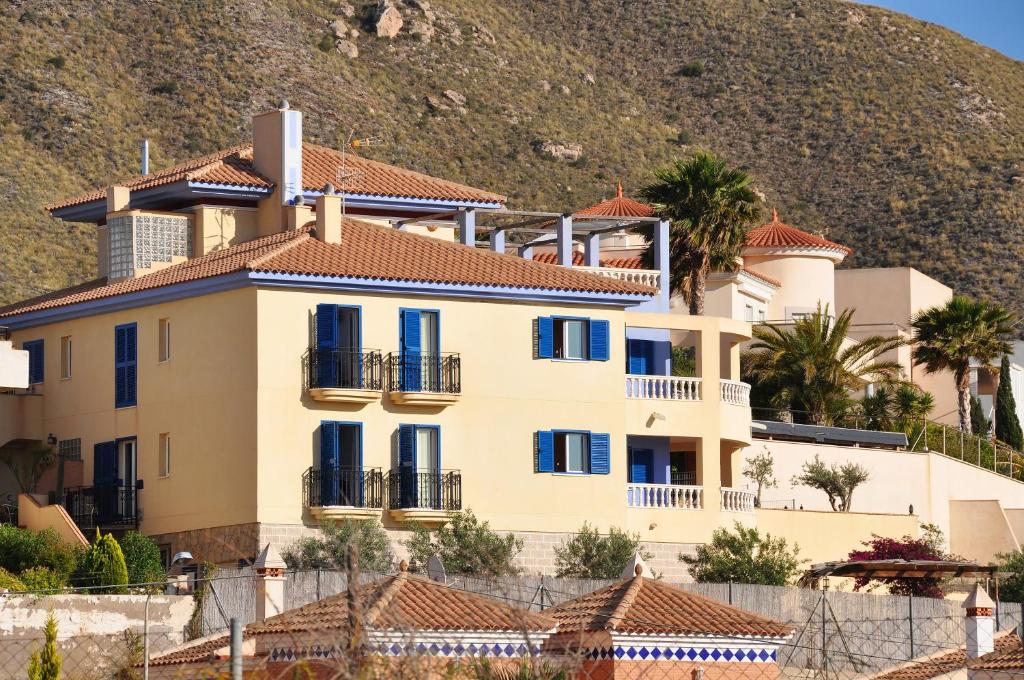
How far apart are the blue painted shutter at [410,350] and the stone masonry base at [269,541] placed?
3.09 metres

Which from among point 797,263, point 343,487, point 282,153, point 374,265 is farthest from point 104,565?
point 797,263

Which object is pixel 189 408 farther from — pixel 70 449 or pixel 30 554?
Result: pixel 30 554

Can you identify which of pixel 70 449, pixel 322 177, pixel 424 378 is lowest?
pixel 70 449

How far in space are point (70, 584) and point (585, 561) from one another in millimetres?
10487

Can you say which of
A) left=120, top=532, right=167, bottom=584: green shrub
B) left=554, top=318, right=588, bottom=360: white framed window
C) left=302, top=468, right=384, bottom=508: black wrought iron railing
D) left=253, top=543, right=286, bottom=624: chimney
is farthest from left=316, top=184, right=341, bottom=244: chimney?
left=253, top=543, right=286, bottom=624: chimney

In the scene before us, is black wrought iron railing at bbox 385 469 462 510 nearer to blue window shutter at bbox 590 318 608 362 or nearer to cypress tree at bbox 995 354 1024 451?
blue window shutter at bbox 590 318 608 362

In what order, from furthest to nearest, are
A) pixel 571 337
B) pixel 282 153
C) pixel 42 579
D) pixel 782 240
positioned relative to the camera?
pixel 782 240, pixel 282 153, pixel 571 337, pixel 42 579

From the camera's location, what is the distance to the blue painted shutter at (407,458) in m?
45.0

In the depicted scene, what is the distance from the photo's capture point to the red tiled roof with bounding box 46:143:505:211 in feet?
168

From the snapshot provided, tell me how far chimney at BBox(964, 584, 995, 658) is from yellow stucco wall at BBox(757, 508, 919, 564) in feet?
74.0

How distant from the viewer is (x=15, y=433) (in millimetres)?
48438

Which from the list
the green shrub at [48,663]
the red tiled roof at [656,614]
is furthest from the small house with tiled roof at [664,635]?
the green shrub at [48,663]

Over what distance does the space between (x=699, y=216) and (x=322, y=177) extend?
1289 centimetres

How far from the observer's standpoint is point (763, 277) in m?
76.7
